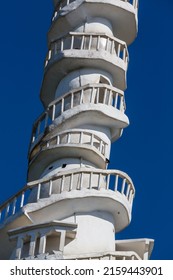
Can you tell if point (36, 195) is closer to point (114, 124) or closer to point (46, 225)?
point (46, 225)

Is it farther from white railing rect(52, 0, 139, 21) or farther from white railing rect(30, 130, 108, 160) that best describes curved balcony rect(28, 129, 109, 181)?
white railing rect(52, 0, 139, 21)

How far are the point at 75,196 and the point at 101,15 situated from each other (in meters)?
8.39

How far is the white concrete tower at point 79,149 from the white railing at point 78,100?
3 cm

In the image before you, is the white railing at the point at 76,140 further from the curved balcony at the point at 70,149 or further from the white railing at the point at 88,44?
the white railing at the point at 88,44

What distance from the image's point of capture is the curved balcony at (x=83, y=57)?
28.3m

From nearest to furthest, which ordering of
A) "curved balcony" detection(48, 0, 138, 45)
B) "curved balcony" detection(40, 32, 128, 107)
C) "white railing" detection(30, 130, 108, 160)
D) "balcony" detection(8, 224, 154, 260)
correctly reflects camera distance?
"balcony" detection(8, 224, 154, 260), "white railing" detection(30, 130, 108, 160), "curved balcony" detection(40, 32, 128, 107), "curved balcony" detection(48, 0, 138, 45)

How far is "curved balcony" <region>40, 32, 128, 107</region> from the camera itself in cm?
2834

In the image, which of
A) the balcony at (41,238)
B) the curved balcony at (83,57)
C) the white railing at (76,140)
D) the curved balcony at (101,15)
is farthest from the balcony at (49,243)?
the curved balcony at (101,15)

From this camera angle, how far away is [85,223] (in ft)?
78.6

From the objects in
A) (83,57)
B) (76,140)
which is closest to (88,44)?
(83,57)

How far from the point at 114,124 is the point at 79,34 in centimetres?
336

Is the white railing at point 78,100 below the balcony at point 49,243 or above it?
above

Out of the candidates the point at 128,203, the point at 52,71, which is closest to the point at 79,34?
the point at 52,71

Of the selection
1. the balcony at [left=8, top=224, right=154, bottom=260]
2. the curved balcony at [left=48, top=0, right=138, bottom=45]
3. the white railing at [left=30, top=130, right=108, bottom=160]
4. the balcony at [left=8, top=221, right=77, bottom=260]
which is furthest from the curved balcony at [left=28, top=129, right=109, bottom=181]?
the curved balcony at [left=48, top=0, right=138, bottom=45]
